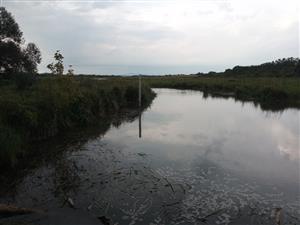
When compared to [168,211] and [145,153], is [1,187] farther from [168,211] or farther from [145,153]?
[145,153]

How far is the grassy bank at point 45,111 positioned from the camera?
10.5 meters

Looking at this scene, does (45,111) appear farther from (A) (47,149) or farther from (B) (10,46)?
(B) (10,46)

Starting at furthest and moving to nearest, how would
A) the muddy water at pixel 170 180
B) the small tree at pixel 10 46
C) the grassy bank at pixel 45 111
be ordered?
A: the small tree at pixel 10 46
the grassy bank at pixel 45 111
the muddy water at pixel 170 180

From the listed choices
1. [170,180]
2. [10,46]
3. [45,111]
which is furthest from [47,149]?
[10,46]

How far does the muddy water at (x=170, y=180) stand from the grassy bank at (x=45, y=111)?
123 cm

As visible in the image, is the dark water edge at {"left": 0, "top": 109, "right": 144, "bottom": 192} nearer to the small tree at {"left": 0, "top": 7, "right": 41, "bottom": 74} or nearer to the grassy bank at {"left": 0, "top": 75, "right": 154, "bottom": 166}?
the grassy bank at {"left": 0, "top": 75, "right": 154, "bottom": 166}

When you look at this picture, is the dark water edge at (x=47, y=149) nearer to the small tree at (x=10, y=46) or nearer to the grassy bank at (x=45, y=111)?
the grassy bank at (x=45, y=111)

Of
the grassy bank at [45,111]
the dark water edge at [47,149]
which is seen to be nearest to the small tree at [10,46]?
the grassy bank at [45,111]

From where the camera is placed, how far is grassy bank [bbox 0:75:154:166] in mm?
10492

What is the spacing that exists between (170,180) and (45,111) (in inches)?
271

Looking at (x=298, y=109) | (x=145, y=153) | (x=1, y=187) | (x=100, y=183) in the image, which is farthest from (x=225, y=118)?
(x=1, y=187)

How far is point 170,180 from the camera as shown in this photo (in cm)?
926

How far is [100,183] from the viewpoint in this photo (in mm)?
8836

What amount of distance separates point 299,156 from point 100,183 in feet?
25.9
